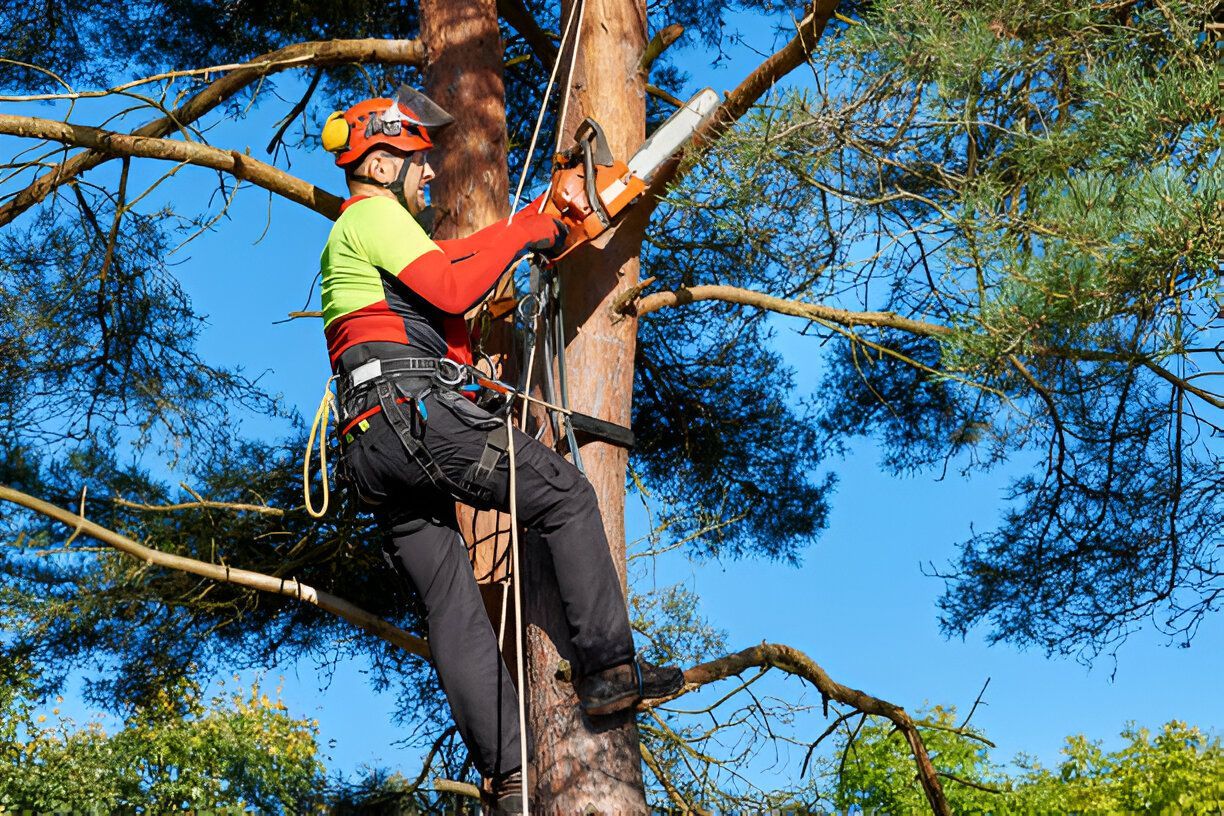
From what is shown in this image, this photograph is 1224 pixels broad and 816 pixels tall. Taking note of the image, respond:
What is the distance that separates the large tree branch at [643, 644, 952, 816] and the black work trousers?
93cm

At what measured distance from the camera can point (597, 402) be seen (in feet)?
13.6

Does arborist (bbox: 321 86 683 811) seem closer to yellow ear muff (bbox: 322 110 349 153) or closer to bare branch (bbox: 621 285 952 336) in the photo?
yellow ear muff (bbox: 322 110 349 153)

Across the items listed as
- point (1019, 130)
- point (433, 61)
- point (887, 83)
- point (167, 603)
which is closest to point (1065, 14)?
point (1019, 130)

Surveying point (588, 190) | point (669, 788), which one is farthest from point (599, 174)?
point (669, 788)

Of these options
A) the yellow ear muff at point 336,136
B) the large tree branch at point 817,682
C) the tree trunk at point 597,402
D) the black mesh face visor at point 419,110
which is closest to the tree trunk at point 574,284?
the tree trunk at point 597,402

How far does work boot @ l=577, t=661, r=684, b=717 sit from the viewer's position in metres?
3.50

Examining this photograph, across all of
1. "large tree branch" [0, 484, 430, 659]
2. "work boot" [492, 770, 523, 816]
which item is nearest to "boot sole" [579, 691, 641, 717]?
"work boot" [492, 770, 523, 816]

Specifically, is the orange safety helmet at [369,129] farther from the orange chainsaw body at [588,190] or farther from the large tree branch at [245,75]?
the large tree branch at [245,75]

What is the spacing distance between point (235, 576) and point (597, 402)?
4.98 feet

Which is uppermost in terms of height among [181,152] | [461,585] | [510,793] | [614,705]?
[181,152]

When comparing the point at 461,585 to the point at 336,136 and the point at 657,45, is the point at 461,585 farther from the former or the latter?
the point at 657,45

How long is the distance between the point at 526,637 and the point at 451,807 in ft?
7.16

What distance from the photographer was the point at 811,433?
7.95m

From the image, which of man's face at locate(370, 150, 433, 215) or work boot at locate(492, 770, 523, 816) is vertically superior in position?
man's face at locate(370, 150, 433, 215)
